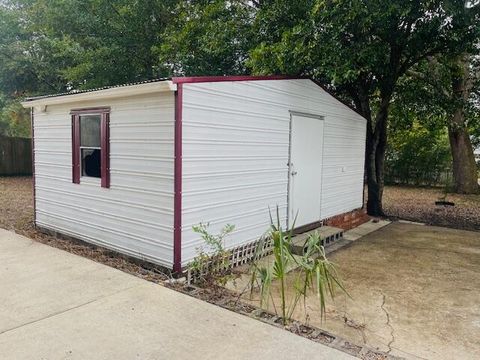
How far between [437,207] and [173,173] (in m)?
8.73

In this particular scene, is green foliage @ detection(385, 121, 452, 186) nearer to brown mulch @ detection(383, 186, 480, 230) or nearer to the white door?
brown mulch @ detection(383, 186, 480, 230)

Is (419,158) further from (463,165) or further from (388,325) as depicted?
(388,325)

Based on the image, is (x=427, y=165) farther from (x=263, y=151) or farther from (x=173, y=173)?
(x=173, y=173)

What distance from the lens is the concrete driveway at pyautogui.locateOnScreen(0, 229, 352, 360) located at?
271 centimetres

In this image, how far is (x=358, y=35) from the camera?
718 cm

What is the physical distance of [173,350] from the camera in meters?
2.73

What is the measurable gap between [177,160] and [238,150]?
105 cm

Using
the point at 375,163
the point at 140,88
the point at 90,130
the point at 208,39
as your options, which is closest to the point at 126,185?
the point at 90,130

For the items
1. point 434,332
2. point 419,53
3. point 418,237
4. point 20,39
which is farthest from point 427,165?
point 20,39

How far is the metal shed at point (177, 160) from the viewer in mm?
4242

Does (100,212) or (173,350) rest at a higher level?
(100,212)

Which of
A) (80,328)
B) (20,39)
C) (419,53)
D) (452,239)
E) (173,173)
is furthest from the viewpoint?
(20,39)

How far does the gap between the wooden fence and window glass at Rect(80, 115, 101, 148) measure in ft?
38.9

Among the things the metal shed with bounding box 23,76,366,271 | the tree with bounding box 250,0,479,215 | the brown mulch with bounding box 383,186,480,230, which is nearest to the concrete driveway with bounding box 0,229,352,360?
the metal shed with bounding box 23,76,366,271
